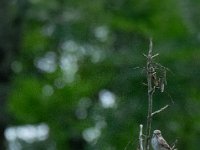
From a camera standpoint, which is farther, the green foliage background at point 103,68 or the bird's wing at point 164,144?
the green foliage background at point 103,68

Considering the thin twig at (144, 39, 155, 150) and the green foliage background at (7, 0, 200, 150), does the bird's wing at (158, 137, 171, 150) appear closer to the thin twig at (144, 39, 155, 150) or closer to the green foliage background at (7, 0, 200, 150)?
the thin twig at (144, 39, 155, 150)

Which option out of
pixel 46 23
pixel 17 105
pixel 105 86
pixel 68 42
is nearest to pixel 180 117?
pixel 105 86

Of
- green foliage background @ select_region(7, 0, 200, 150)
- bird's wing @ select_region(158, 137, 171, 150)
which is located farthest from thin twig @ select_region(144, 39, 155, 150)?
green foliage background @ select_region(7, 0, 200, 150)

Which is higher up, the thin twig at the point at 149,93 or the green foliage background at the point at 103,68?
the green foliage background at the point at 103,68

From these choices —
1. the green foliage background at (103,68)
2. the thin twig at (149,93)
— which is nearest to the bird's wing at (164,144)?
the thin twig at (149,93)

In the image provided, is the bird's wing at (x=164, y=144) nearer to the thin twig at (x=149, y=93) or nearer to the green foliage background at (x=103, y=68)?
the thin twig at (x=149, y=93)

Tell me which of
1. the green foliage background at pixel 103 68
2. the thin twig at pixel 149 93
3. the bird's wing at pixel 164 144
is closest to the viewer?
the thin twig at pixel 149 93

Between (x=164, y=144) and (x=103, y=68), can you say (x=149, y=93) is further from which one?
(x=103, y=68)

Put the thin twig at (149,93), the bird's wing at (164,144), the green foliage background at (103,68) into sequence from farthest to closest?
the green foliage background at (103,68), the bird's wing at (164,144), the thin twig at (149,93)
